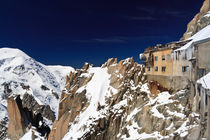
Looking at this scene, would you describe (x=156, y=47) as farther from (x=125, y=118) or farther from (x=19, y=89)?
(x=19, y=89)

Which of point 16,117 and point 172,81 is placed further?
point 16,117

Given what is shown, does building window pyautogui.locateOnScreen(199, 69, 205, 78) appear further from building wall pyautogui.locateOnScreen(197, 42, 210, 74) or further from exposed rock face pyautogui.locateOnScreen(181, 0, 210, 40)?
exposed rock face pyautogui.locateOnScreen(181, 0, 210, 40)

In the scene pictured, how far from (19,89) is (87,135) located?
182 m

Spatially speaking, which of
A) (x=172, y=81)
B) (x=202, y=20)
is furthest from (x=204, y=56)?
(x=202, y=20)

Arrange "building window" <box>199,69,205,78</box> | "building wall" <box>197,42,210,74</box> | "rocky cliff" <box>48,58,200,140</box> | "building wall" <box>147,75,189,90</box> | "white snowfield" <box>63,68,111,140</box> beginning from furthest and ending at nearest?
"white snowfield" <box>63,68,111,140</box>, "building wall" <box>147,75,189,90</box>, "rocky cliff" <box>48,58,200,140</box>, "building window" <box>199,69,205,78</box>, "building wall" <box>197,42,210,74</box>

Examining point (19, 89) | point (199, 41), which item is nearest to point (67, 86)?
point (199, 41)

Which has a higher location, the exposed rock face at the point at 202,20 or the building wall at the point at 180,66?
the exposed rock face at the point at 202,20

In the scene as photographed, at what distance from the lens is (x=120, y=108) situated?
3666 cm

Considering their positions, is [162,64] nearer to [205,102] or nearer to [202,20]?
[202,20]

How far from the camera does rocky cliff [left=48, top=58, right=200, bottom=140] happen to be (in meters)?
22.8

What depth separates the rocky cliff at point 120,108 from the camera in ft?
74.8

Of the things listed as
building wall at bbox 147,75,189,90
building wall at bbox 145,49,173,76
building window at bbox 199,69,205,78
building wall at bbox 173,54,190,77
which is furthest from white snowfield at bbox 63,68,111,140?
building window at bbox 199,69,205,78

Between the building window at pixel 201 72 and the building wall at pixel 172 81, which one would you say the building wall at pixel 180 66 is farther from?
the building window at pixel 201 72

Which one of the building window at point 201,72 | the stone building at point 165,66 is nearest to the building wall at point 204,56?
the building window at point 201,72
